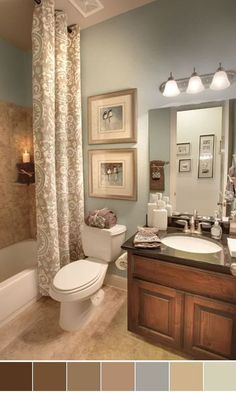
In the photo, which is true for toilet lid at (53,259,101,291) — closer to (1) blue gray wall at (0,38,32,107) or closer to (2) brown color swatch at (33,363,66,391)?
(2) brown color swatch at (33,363,66,391)

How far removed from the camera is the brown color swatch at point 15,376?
1.05 meters

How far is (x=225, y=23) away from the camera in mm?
1531

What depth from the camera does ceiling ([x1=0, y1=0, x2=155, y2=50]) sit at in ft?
5.72

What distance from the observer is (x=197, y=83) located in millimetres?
1613

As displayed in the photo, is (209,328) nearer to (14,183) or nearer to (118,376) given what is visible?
(118,376)

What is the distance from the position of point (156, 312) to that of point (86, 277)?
1.88ft

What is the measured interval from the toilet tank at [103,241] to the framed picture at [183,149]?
0.85 metres

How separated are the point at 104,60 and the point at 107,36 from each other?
0.20m

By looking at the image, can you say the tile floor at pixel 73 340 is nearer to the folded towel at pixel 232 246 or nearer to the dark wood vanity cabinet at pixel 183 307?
the dark wood vanity cabinet at pixel 183 307

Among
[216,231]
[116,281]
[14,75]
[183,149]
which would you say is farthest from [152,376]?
[14,75]

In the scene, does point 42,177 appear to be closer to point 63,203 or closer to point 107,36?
point 63,203

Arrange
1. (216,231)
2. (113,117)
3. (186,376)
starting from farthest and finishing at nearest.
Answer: (113,117) < (216,231) < (186,376)

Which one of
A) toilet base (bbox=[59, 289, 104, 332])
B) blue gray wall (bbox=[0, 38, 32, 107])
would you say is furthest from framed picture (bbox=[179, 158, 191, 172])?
blue gray wall (bbox=[0, 38, 32, 107])

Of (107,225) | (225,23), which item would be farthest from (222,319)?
(225,23)
